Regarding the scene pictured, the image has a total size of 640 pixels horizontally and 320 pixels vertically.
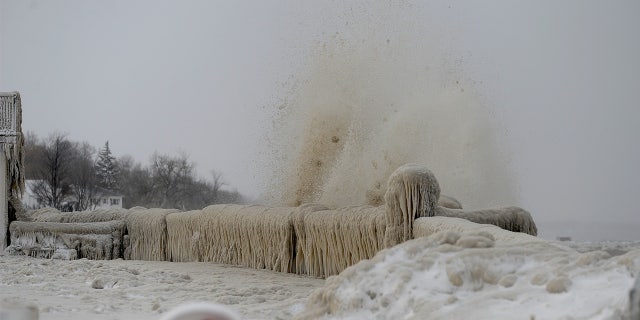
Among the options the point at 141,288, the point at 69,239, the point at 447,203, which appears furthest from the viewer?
the point at 69,239

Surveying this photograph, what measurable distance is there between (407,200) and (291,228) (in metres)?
2.35

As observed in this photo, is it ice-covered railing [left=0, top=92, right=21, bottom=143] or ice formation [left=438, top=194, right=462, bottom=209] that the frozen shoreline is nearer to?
ice formation [left=438, top=194, right=462, bottom=209]

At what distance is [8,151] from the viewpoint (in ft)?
38.9

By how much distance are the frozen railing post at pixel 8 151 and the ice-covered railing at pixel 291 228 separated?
43 cm

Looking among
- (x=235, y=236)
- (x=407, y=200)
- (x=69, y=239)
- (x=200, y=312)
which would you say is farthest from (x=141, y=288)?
(x=200, y=312)

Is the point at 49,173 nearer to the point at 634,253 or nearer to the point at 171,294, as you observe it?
the point at 171,294

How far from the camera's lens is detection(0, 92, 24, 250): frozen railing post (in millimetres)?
11828

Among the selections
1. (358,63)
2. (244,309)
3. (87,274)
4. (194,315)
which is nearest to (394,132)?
(358,63)

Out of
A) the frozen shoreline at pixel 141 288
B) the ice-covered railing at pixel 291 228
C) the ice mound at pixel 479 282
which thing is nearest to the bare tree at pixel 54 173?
the ice-covered railing at pixel 291 228

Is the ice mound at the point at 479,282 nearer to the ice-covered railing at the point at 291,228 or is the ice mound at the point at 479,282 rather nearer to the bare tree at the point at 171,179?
the ice-covered railing at the point at 291,228

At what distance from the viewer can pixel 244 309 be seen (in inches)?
250

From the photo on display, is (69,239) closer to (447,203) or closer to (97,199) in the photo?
(447,203)

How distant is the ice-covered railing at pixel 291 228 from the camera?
7.12m

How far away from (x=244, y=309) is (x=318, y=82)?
10561 mm
